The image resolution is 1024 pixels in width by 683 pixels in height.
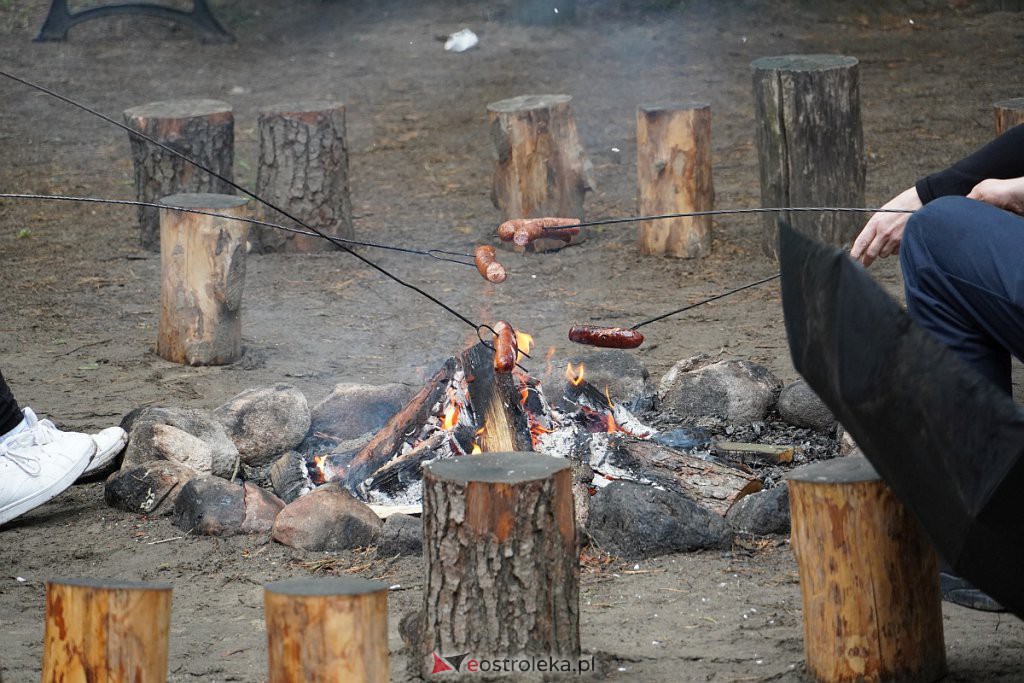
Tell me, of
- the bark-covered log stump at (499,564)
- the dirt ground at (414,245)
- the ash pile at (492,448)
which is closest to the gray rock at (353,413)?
the ash pile at (492,448)

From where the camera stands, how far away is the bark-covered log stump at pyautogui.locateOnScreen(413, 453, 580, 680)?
2.94 meters

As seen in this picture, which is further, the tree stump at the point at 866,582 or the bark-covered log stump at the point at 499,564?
the bark-covered log stump at the point at 499,564

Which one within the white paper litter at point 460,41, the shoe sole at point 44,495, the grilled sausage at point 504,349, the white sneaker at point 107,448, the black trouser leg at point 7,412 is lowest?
the shoe sole at point 44,495

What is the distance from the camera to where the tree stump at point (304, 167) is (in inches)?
291

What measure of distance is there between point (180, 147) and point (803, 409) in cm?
428

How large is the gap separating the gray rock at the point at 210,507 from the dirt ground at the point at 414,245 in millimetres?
59

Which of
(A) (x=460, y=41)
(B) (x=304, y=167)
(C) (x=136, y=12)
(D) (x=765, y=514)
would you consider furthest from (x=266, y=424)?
(C) (x=136, y=12)

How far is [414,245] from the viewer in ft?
24.7

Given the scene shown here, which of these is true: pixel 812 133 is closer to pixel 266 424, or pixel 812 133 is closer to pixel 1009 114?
pixel 1009 114

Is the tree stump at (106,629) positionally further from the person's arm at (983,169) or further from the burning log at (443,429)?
the person's arm at (983,169)

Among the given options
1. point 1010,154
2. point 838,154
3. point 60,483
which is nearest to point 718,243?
point 838,154

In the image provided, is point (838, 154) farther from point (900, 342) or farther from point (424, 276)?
point (900, 342)

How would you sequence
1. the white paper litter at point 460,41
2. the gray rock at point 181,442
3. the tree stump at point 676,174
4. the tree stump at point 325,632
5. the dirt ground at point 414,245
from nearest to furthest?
1. the tree stump at point 325,632
2. the dirt ground at point 414,245
3. the gray rock at point 181,442
4. the tree stump at point 676,174
5. the white paper litter at point 460,41

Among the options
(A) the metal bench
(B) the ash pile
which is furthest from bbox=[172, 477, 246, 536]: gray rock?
(A) the metal bench
